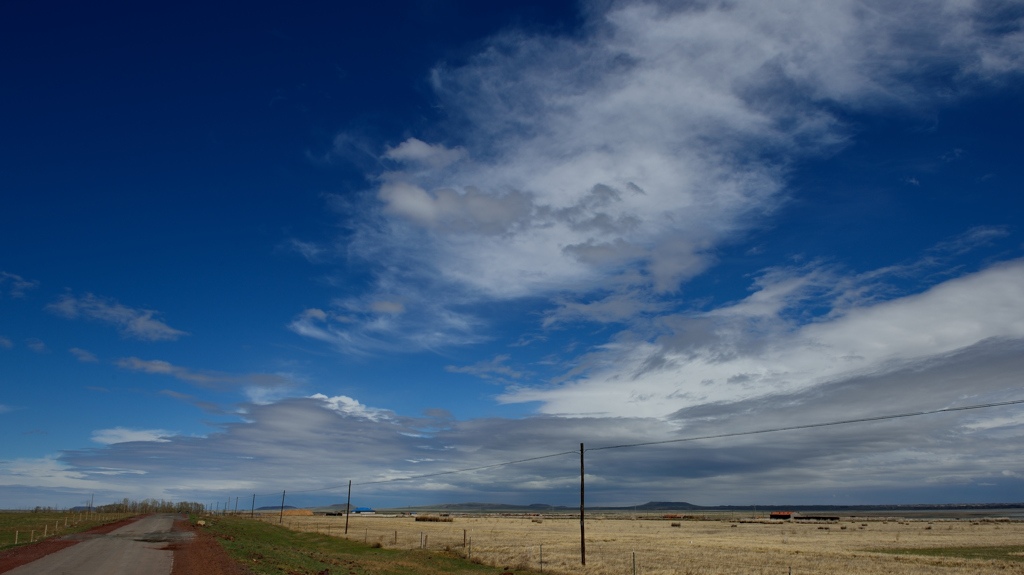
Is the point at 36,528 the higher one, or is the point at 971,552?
the point at 971,552

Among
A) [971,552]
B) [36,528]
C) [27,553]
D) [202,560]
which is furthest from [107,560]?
[971,552]

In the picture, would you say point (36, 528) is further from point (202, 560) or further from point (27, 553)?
point (202, 560)

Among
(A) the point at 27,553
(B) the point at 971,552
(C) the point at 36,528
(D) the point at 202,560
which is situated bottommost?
(C) the point at 36,528

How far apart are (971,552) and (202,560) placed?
60.2 metres

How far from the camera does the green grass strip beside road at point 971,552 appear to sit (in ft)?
141

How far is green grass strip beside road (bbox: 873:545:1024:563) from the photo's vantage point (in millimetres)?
42906

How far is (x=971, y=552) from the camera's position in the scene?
4728 centimetres

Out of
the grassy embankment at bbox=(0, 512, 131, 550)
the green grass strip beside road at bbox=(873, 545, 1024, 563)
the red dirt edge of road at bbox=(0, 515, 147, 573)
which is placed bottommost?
the grassy embankment at bbox=(0, 512, 131, 550)

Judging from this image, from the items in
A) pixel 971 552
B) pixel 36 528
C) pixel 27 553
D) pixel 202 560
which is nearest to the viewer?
pixel 202 560

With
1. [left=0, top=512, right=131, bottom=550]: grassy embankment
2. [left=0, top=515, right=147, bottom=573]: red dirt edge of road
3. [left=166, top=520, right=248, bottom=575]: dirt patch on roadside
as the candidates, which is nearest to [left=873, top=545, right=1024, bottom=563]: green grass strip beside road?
[left=166, top=520, right=248, bottom=575]: dirt patch on roadside

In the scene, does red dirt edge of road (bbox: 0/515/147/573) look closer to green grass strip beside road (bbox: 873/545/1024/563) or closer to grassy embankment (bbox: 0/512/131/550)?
grassy embankment (bbox: 0/512/131/550)

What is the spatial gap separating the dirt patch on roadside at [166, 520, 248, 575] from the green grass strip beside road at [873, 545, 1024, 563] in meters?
50.4

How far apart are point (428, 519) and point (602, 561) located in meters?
104

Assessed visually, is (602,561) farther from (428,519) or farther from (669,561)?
(428,519)
